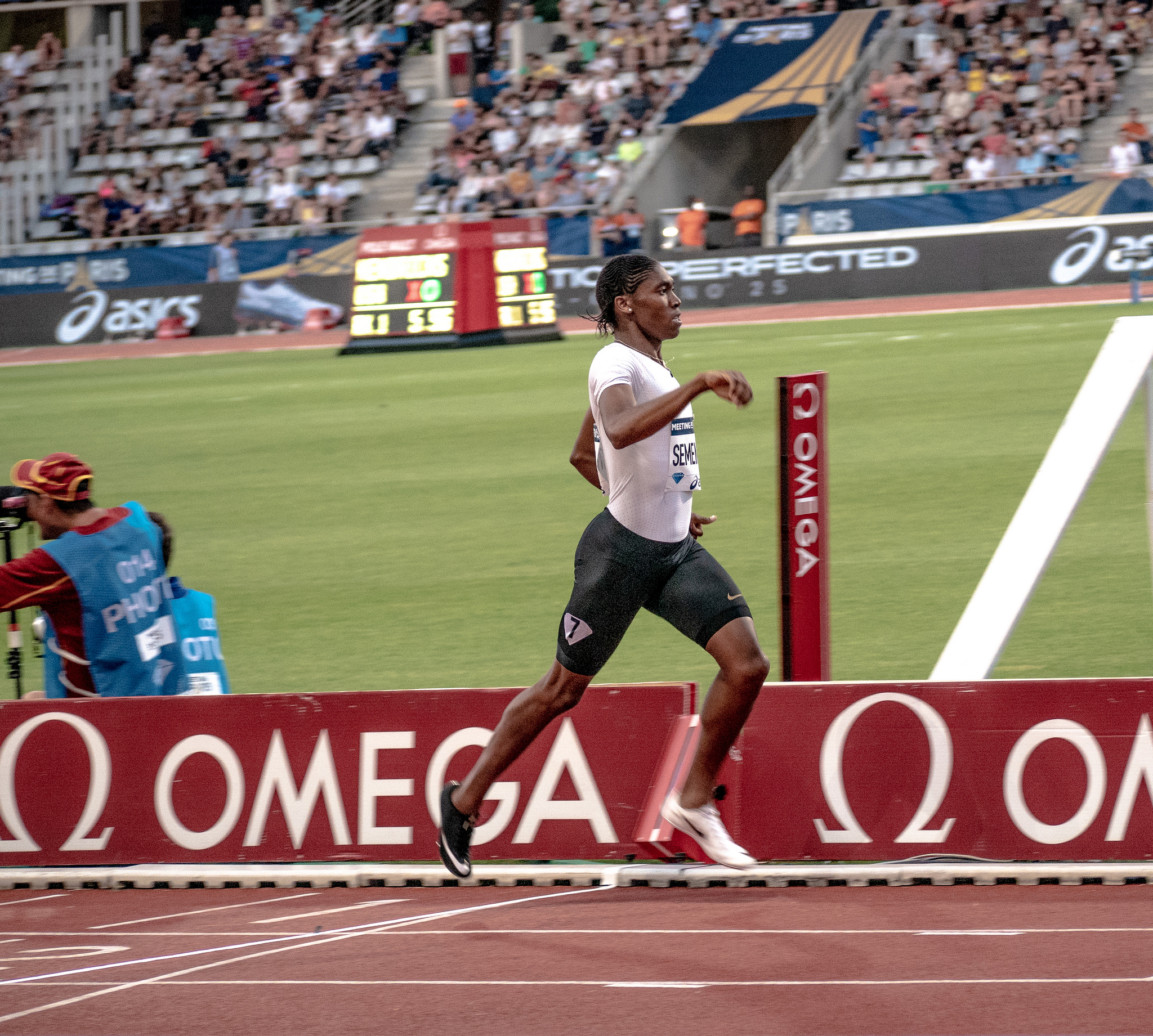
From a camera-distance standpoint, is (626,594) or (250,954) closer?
(250,954)

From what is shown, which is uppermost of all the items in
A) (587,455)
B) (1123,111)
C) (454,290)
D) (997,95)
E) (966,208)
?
(587,455)

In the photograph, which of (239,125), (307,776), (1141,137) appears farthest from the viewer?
(239,125)

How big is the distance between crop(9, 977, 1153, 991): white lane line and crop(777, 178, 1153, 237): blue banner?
24.1 meters

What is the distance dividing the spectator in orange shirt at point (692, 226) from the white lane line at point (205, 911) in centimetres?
2673

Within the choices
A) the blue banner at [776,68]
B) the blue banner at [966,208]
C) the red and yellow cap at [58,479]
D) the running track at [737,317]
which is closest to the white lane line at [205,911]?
the red and yellow cap at [58,479]

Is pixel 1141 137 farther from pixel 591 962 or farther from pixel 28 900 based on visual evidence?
pixel 591 962

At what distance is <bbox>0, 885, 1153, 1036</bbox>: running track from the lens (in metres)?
4.12

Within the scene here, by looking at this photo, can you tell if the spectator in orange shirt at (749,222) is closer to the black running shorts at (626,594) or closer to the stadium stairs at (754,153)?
the stadium stairs at (754,153)

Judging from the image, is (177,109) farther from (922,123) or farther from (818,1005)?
(818,1005)

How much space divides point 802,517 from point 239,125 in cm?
3968

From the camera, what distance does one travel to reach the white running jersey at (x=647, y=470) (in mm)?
5039

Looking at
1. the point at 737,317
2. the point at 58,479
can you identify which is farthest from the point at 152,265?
the point at 58,479

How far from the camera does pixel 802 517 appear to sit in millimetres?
5613

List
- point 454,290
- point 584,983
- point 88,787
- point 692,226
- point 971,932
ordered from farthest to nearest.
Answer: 1. point 692,226
2. point 454,290
3. point 88,787
4. point 971,932
5. point 584,983
